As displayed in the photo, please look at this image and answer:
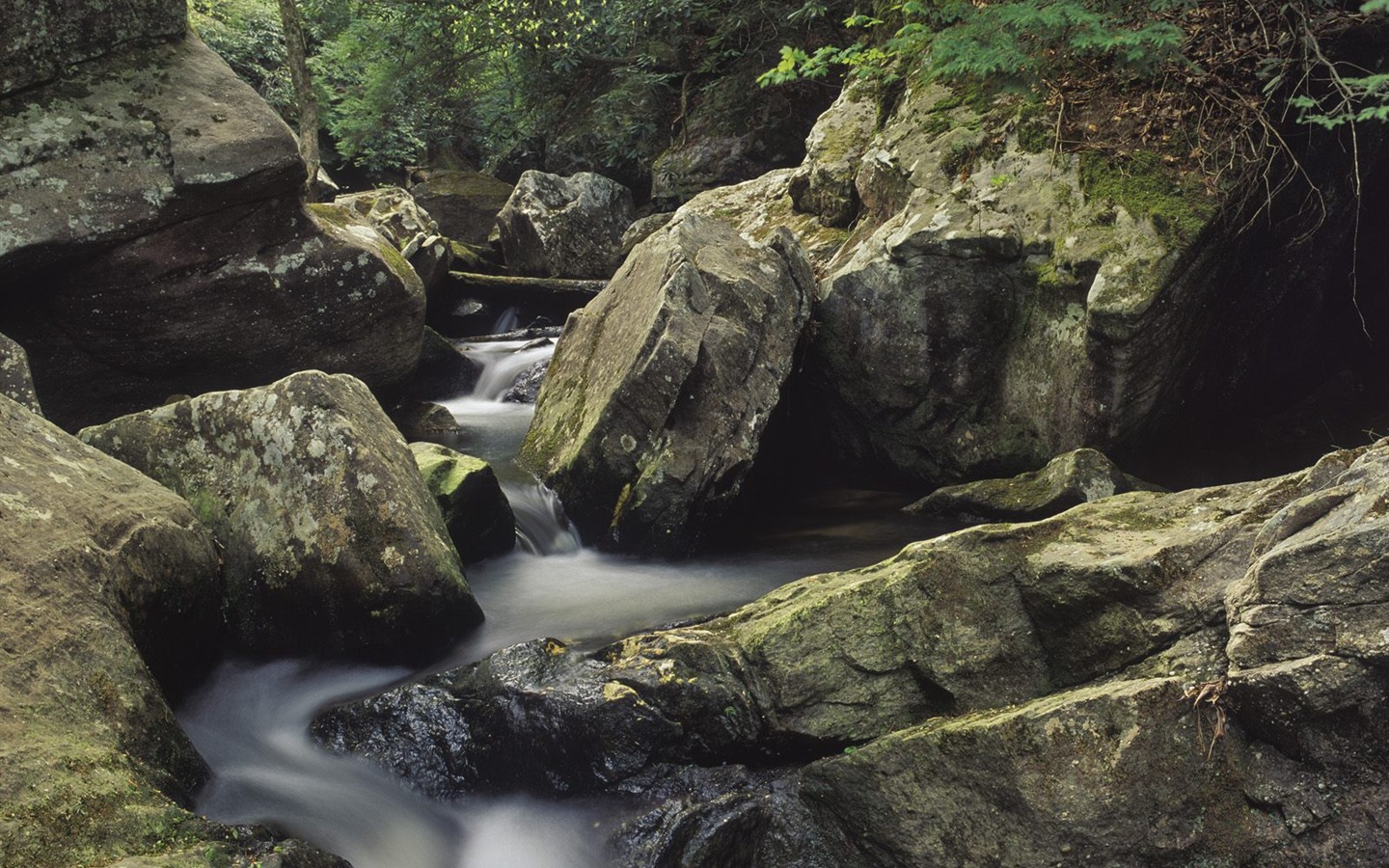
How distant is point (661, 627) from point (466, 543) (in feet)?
6.17

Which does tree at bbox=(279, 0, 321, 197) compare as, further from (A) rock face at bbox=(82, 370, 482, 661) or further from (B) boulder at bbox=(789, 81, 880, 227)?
(A) rock face at bbox=(82, 370, 482, 661)

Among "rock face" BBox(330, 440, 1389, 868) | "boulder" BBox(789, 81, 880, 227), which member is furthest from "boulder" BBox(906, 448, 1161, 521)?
"boulder" BBox(789, 81, 880, 227)

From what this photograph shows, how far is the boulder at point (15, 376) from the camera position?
5.32 m

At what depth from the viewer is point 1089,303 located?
21.1 ft

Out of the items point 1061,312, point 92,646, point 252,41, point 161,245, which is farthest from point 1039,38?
point 252,41

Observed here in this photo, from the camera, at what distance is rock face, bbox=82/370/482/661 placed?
501 centimetres

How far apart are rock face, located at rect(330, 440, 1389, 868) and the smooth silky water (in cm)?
17

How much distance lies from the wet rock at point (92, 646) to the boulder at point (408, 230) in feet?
24.1

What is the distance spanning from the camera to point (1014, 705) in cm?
380

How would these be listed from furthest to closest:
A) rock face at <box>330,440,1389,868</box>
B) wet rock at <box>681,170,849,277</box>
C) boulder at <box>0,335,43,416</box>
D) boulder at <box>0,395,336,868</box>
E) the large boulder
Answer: wet rock at <box>681,170,849,277</box> → the large boulder → boulder at <box>0,335,43,416</box> → rock face at <box>330,440,1389,868</box> → boulder at <box>0,395,336,868</box>

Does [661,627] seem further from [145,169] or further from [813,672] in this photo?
[145,169]

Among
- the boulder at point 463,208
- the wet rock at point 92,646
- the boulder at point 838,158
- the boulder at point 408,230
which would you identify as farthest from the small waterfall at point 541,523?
the boulder at point 463,208

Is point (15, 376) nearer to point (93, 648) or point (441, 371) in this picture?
point (93, 648)

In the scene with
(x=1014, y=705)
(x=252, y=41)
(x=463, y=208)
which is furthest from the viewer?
(x=252, y=41)
